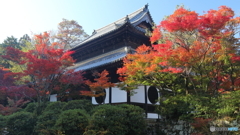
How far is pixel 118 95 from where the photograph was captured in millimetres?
12977

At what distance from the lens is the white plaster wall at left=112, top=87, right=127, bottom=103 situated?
1256cm

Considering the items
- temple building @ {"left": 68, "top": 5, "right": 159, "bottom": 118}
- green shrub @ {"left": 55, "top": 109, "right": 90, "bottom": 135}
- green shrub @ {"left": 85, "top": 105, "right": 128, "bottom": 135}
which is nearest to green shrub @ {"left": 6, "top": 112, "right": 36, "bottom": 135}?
green shrub @ {"left": 55, "top": 109, "right": 90, "bottom": 135}

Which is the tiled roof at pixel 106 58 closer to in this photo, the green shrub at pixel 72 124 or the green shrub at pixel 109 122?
the green shrub at pixel 109 122

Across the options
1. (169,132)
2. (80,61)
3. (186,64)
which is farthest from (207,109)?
(80,61)

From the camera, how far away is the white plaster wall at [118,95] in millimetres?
12561

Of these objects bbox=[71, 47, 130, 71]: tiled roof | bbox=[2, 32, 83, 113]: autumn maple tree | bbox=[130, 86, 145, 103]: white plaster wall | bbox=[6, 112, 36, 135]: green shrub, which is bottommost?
bbox=[6, 112, 36, 135]: green shrub

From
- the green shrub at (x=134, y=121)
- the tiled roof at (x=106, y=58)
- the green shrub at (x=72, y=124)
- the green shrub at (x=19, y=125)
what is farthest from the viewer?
the tiled roof at (x=106, y=58)

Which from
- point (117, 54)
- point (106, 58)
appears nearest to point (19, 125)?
point (106, 58)

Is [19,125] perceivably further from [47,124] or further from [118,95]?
[118,95]

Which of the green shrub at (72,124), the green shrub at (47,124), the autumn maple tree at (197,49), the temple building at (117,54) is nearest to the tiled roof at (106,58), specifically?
the temple building at (117,54)

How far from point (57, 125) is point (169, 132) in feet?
19.4

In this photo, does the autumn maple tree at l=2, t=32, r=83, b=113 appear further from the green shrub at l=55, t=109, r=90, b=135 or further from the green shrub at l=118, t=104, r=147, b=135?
the green shrub at l=118, t=104, r=147, b=135

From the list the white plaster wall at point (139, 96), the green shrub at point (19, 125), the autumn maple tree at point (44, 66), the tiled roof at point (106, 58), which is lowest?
the green shrub at point (19, 125)

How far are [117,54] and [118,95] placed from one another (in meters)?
3.52
